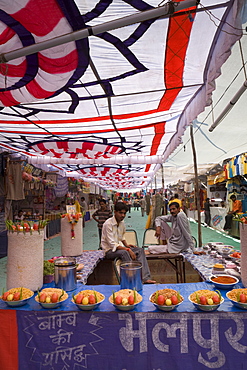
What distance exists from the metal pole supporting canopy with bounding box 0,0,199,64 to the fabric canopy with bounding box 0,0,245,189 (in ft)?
0.47

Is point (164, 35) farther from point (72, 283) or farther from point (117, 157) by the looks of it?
point (117, 157)

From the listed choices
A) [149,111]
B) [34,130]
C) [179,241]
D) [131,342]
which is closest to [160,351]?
[131,342]

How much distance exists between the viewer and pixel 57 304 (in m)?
2.10

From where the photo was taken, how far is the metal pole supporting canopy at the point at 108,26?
1.95 m

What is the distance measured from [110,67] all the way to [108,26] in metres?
1.01

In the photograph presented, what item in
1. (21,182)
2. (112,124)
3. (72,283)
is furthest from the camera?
(21,182)

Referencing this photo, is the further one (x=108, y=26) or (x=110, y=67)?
(x=110, y=67)

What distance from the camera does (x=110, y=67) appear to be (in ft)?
10.1

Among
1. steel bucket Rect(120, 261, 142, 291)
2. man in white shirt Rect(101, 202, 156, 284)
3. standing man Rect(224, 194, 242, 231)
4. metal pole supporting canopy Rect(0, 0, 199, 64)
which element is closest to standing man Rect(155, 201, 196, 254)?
man in white shirt Rect(101, 202, 156, 284)

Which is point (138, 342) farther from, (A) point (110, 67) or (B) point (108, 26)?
(A) point (110, 67)

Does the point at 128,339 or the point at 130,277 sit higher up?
the point at 130,277

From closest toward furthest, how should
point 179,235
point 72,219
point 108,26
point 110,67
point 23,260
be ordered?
point 108,26
point 23,260
point 110,67
point 72,219
point 179,235

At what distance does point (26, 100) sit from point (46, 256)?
4.94 m

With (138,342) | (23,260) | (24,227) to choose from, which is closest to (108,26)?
(24,227)
